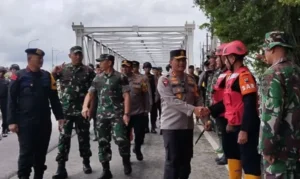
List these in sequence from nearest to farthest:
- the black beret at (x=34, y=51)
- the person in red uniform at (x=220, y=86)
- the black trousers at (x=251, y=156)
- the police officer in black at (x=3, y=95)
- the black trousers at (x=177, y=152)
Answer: the black trousers at (x=251, y=156)
the black trousers at (x=177, y=152)
the person in red uniform at (x=220, y=86)
the black beret at (x=34, y=51)
the police officer in black at (x=3, y=95)

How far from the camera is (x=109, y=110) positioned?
6895mm

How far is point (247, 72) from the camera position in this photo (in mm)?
4859

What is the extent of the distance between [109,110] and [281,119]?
142 inches

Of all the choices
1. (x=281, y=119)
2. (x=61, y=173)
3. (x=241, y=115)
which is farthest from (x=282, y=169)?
(x=61, y=173)

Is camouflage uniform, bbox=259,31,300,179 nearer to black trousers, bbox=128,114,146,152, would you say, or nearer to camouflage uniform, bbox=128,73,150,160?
camouflage uniform, bbox=128,73,150,160

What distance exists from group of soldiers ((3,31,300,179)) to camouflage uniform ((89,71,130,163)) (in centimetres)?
2

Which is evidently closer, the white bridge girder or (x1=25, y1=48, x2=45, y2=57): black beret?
(x1=25, y1=48, x2=45, y2=57): black beret

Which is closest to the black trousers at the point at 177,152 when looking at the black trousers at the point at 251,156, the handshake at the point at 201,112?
the handshake at the point at 201,112

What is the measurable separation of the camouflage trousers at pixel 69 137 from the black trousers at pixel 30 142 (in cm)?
82

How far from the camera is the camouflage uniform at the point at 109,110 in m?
6.85

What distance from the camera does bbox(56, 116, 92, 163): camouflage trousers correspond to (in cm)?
708

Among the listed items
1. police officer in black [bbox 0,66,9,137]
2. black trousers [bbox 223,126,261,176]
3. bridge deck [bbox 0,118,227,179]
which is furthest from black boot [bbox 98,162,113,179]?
police officer in black [bbox 0,66,9,137]

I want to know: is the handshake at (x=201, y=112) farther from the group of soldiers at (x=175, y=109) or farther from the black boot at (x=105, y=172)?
the black boot at (x=105, y=172)

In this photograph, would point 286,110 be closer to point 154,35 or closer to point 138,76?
point 138,76
